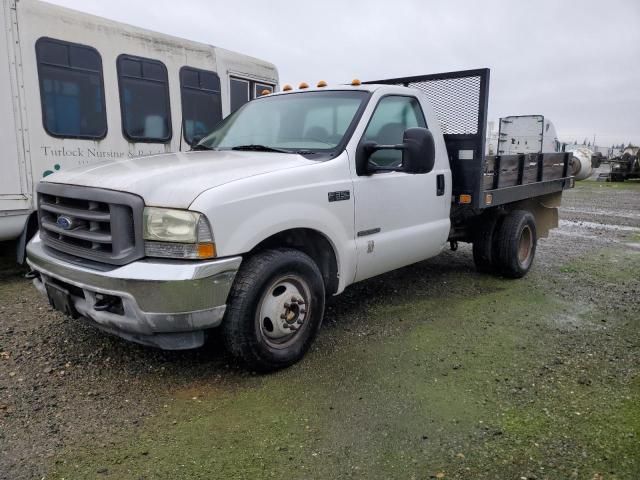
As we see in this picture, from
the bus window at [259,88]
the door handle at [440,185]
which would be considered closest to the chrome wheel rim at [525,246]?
the door handle at [440,185]

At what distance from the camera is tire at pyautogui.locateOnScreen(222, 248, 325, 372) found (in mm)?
3277

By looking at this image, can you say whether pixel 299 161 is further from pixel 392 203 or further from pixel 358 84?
pixel 358 84

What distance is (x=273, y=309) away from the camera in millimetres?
3510

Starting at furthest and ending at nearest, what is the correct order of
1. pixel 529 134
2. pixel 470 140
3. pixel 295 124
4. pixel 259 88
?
1. pixel 529 134
2. pixel 259 88
3. pixel 470 140
4. pixel 295 124

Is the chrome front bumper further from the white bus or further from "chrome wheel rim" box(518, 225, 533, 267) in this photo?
"chrome wheel rim" box(518, 225, 533, 267)

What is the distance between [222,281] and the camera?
3.11 metres

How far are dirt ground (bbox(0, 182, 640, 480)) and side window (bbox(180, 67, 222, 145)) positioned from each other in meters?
3.37

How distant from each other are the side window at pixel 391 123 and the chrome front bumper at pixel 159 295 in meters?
1.76

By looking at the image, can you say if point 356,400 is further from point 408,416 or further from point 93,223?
point 93,223

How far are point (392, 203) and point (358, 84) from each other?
1.19m

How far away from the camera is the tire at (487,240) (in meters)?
6.07

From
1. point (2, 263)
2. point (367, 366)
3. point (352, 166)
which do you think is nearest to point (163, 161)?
point (352, 166)

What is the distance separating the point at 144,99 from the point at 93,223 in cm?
408

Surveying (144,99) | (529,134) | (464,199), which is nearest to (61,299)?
(464,199)
